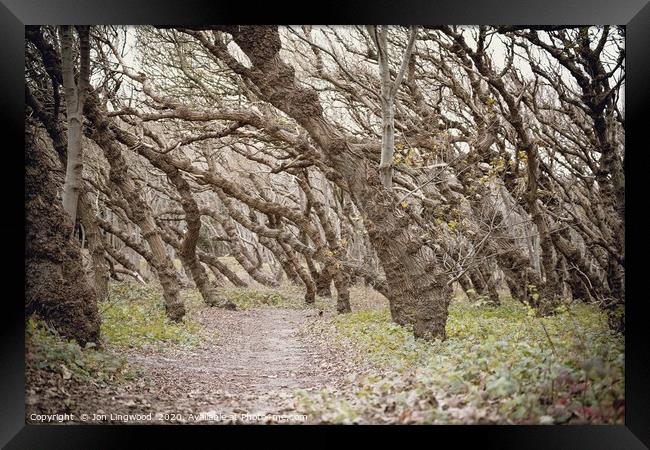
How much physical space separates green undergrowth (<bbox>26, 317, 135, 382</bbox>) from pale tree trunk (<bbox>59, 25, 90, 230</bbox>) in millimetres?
1266

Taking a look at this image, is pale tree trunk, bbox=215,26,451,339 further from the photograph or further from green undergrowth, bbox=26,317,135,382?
green undergrowth, bbox=26,317,135,382

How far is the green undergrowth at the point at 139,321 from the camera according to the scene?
6.94m

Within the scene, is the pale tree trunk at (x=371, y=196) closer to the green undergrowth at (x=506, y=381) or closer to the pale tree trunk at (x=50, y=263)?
the green undergrowth at (x=506, y=381)

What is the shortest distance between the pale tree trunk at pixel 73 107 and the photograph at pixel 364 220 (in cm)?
3

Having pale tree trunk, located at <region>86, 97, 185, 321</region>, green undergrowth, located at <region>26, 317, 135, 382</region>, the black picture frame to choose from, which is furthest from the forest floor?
pale tree trunk, located at <region>86, 97, 185, 321</region>

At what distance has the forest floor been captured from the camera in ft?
17.6

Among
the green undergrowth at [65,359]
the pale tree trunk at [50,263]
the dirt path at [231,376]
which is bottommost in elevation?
the dirt path at [231,376]

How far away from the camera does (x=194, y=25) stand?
19.1 feet
